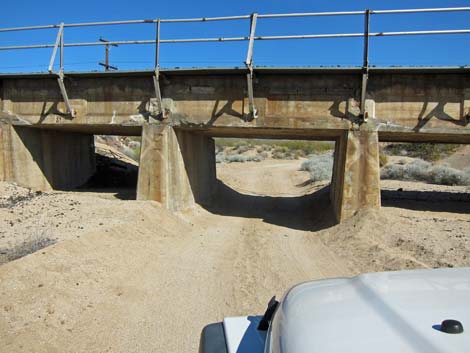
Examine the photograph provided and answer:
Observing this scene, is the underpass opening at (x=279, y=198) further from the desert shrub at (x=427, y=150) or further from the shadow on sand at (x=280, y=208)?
the desert shrub at (x=427, y=150)

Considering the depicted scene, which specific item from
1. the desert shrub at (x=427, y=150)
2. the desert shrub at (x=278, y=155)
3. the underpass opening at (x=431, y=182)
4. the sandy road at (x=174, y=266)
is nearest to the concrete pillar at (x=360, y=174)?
the sandy road at (x=174, y=266)

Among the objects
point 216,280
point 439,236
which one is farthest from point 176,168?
point 439,236

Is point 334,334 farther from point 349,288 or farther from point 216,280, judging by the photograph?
point 216,280

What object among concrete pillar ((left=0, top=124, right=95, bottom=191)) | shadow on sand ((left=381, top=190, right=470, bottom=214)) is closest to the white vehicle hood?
shadow on sand ((left=381, top=190, right=470, bottom=214))

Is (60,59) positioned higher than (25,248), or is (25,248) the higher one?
(60,59)

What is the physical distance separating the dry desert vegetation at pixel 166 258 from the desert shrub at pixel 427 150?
68.8ft

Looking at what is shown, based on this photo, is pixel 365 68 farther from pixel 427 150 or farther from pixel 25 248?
pixel 427 150

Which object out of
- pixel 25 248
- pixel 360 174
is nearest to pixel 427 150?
pixel 360 174

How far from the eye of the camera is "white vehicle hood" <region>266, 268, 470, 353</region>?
140cm

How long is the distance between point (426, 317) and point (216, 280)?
17.5 ft

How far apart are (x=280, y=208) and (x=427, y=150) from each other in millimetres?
24947

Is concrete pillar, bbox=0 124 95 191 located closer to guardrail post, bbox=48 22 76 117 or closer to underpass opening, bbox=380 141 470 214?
guardrail post, bbox=48 22 76 117

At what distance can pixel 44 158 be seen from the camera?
14.9 meters

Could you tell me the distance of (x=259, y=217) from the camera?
13195 mm
